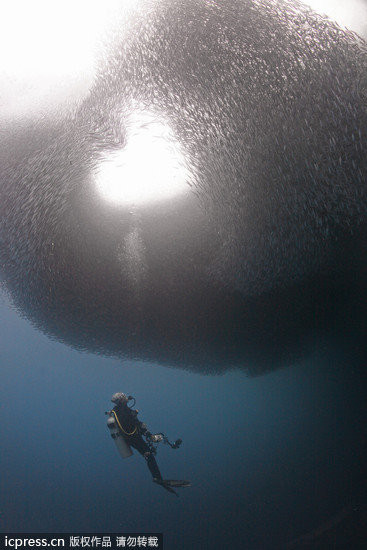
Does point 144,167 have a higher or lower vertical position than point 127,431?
higher

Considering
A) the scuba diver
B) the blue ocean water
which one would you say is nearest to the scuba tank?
the scuba diver

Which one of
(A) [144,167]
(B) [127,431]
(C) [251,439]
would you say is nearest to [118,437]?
(B) [127,431]

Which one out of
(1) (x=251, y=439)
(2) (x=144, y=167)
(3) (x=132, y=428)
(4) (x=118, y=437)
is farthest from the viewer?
(1) (x=251, y=439)

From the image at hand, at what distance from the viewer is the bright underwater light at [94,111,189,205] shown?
2188 millimetres

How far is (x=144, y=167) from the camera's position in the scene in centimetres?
232

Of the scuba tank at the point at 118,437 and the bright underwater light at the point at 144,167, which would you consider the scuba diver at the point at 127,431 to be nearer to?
the scuba tank at the point at 118,437

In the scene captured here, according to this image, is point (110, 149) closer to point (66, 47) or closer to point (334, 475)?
point (66, 47)

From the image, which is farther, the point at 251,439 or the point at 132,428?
the point at 251,439

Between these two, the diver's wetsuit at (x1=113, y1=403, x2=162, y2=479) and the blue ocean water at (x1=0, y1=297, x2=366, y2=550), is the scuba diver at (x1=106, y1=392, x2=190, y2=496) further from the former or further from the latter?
the blue ocean water at (x1=0, y1=297, x2=366, y2=550)

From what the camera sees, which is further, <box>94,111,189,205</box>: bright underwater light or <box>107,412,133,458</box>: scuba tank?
<box>107,412,133,458</box>: scuba tank

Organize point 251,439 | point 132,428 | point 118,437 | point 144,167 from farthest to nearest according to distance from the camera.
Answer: point 251,439 < point 132,428 < point 118,437 < point 144,167

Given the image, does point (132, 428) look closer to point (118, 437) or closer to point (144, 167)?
point (118, 437)

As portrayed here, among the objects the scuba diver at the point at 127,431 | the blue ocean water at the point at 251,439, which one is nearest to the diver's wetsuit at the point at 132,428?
the scuba diver at the point at 127,431

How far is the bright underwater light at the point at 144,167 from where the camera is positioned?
2.19 meters
